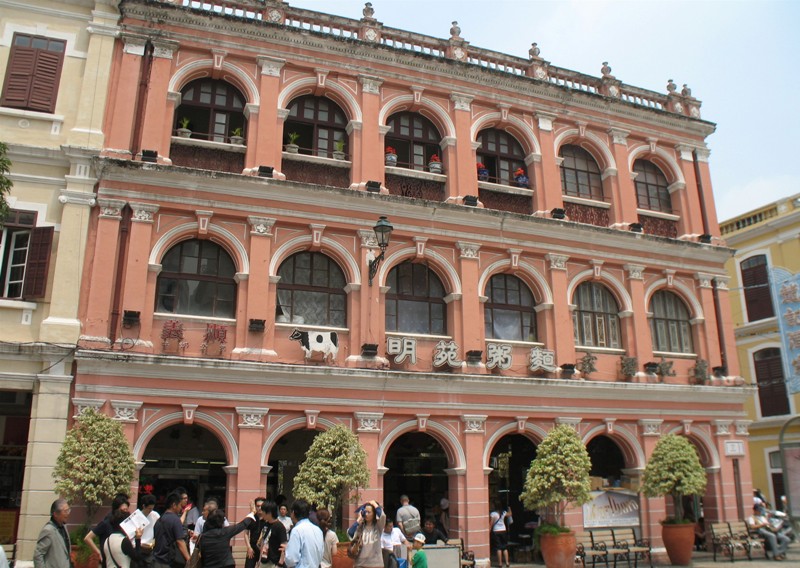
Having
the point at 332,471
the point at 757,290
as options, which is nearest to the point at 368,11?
the point at 332,471

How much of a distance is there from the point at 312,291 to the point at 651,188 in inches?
464

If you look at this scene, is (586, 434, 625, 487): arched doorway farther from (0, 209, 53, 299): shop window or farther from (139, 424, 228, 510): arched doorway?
(0, 209, 53, 299): shop window

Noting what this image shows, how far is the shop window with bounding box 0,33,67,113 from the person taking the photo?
632 inches

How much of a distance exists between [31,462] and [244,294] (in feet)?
18.0

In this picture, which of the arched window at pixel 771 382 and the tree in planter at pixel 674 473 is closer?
the tree in planter at pixel 674 473

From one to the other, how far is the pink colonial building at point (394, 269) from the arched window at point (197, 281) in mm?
52

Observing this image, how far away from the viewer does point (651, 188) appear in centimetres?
2258

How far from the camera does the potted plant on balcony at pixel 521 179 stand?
20.3 meters

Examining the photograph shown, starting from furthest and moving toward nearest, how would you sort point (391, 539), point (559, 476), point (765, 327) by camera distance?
point (765, 327), point (559, 476), point (391, 539)

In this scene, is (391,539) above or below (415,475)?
below

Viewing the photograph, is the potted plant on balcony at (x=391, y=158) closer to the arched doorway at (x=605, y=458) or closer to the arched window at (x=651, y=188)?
the arched window at (x=651, y=188)

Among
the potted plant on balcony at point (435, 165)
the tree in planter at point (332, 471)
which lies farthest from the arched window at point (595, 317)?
the tree in planter at point (332, 471)

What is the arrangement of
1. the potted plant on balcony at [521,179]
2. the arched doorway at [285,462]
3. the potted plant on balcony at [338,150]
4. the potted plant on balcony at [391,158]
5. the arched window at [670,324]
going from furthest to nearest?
the arched window at [670,324] → the potted plant on balcony at [521,179] → the arched doorway at [285,462] → the potted plant on balcony at [391,158] → the potted plant on balcony at [338,150]

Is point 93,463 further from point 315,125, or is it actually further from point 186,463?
point 315,125
